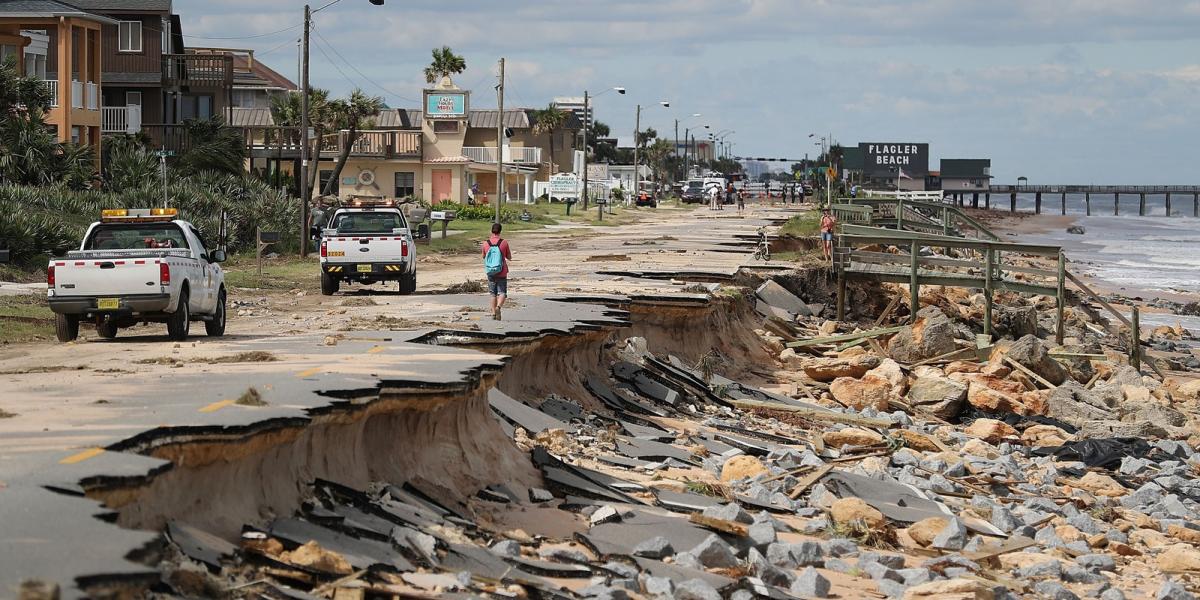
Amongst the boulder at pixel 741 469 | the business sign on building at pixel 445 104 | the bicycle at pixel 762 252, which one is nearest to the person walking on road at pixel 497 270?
the boulder at pixel 741 469

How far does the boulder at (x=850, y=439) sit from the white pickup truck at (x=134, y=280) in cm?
778

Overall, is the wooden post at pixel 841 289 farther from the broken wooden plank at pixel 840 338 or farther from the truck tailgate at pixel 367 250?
the truck tailgate at pixel 367 250

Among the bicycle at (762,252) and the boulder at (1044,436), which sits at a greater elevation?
the bicycle at (762,252)

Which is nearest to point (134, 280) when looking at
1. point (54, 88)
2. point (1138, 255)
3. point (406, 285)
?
point (406, 285)

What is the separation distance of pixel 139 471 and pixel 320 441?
2475 mm

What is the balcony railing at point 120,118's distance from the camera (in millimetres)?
55031

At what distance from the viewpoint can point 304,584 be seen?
322 inches

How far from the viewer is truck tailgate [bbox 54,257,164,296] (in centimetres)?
1805

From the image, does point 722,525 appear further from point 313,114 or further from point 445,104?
point 445,104

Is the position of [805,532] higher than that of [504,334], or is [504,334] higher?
[504,334]

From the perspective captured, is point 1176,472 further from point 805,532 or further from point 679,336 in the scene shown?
point 679,336

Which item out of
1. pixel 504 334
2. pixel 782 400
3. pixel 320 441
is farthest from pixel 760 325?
pixel 320 441

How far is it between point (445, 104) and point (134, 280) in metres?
67.5

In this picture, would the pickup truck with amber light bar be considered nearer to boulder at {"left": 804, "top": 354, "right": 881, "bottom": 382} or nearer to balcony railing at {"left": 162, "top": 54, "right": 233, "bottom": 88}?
boulder at {"left": 804, "top": 354, "right": 881, "bottom": 382}
